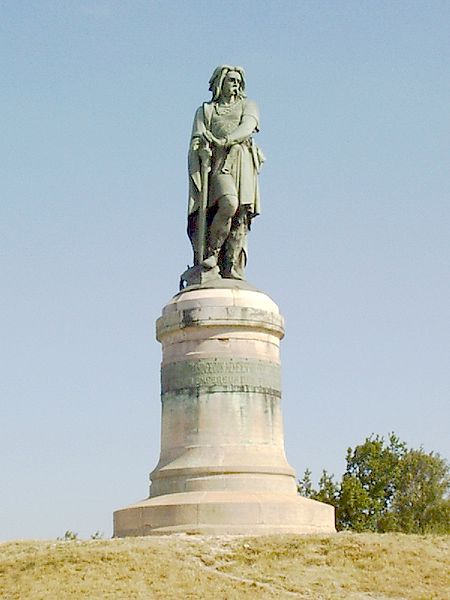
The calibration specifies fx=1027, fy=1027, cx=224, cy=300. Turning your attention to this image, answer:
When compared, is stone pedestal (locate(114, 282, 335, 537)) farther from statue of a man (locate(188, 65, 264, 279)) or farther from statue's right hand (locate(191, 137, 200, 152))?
statue's right hand (locate(191, 137, 200, 152))

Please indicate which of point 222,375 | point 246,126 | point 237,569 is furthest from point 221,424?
point 246,126

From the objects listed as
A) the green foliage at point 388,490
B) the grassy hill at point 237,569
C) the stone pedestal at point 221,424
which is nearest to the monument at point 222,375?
the stone pedestal at point 221,424

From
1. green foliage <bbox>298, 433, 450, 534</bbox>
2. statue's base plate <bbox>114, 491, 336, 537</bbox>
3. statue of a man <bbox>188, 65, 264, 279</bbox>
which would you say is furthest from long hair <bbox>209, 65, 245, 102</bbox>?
green foliage <bbox>298, 433, 450, 534</bbox>

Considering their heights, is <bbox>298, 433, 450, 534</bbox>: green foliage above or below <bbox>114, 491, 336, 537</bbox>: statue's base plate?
above

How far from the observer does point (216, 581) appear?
14.4m

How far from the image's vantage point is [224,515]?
18.7 m

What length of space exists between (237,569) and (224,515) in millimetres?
3506

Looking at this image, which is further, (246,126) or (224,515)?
(246,126)

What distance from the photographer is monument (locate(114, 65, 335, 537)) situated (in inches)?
752

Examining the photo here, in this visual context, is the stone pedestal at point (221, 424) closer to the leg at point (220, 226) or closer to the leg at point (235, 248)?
the leg at point (235, 248)

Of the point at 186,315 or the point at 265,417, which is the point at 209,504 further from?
the point at 186,315

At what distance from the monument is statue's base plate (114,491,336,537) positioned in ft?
0.07

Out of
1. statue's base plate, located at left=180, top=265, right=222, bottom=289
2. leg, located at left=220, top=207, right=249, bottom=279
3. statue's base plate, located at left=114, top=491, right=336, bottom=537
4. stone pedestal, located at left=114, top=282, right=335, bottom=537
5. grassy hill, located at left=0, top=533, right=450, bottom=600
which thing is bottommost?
grassy hill, located at left=0, top=533, right=450, bottom=600

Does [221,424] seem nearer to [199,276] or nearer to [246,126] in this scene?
[199,276]
